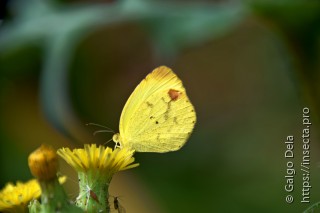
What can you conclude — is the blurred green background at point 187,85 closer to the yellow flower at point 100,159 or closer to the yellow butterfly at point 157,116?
the yellow butterfly at point 157,116

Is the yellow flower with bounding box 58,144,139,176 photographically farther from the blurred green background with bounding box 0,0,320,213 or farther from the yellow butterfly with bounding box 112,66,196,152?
the blurred green background with bounding box 0,0,320,213

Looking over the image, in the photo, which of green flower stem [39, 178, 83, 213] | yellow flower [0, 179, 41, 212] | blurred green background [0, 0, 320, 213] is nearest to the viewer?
green flower stem [39, 178, 83, 213]

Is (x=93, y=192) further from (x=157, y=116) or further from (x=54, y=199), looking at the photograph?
(x=157, y=116)

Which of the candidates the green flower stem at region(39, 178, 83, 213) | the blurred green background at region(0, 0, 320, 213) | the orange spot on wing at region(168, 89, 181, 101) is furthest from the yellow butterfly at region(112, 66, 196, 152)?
the blurred green background at region(0, 0, 320, 213)

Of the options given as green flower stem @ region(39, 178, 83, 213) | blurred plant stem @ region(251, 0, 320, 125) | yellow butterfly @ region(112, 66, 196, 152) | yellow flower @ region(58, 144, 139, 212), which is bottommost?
green flower stem @ region(39, 178, 83, 213)

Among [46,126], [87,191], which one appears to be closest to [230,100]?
[46,126]

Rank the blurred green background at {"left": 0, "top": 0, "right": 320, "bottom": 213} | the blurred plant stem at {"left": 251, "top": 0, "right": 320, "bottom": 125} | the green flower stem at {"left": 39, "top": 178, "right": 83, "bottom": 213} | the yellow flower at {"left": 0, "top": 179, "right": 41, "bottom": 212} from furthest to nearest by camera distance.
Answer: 1. the blurred green background at {"left": 0, "top": 0, "right": 320, "bottom": 213}
2. the blurred plant stem at {"left": 251, "top": 0, "right": 320, "bottom": 125}
3. the yellow flower at {"left": 0, "top": 179, "right": 41, "bottom": 212}
4. the green flower stem at {"left": 39, "top": 178, "right": 83, "bottom": 213}

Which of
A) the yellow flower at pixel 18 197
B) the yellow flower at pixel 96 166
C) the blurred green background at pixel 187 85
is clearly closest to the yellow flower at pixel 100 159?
the yellow flower at pixel 96 166

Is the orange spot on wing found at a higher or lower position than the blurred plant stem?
lower
